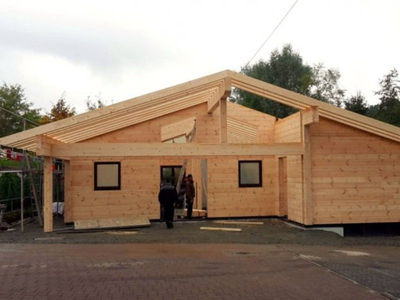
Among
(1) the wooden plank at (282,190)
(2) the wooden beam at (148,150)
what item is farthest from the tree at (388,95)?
(2) the wooden beam at (148,150)

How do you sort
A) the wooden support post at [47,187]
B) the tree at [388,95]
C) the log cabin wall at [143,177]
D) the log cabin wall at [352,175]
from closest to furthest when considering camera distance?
the wooden support post at [47,187] < the log cabin wall at [352,175] < the log cabin wall at [143,177] < the tree at [388,95]

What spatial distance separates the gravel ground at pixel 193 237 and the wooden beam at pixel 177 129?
3.69 m

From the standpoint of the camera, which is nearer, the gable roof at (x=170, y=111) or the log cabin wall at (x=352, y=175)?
the gable roof at (x=170, y=111)

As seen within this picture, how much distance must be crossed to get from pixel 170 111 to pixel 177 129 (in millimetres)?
1262

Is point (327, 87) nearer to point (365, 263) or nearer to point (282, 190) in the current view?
point (282, 190)

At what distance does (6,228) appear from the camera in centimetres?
1508

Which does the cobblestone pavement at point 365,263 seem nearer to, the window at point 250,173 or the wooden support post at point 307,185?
the wooden support post at point 307,185

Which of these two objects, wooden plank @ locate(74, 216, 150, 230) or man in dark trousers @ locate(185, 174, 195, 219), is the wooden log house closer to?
man in dark trousers @ locate(185, 174, 195, 219)

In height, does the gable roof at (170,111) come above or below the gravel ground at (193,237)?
above

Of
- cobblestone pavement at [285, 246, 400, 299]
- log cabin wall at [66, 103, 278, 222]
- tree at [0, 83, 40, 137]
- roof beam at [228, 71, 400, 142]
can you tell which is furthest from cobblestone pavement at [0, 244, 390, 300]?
tree at [0, 83, 40, 137]

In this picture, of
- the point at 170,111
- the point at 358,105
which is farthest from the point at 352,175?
the point at 358,105

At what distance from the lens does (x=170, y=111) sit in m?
16.5

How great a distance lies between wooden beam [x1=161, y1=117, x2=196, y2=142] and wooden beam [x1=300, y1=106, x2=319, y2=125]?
461 centimetres

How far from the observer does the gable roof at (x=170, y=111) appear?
1216 cm
